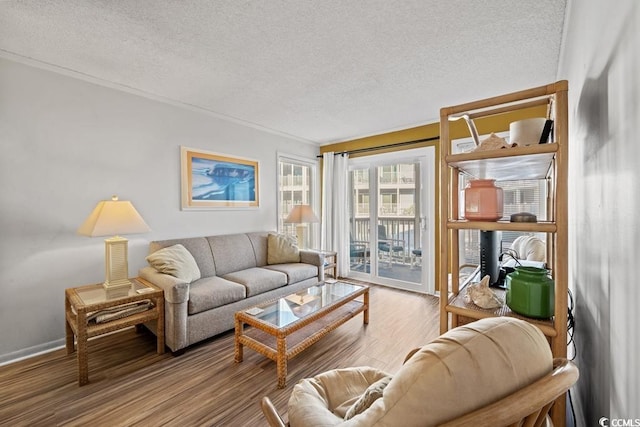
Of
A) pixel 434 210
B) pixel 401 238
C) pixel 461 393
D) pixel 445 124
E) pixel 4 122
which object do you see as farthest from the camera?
pixel 401 238

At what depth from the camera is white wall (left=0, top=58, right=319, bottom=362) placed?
2.14 meters

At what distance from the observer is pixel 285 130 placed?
4180 mm

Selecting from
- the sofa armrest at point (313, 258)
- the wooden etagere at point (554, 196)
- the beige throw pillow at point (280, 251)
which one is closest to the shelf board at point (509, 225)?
the wooden etagere at point (554, 196)

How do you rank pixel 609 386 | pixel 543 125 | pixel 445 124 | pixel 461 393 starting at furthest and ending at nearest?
pixel 445 124 → pixel 543 125 → pixel 609 386 → pixel 461 393

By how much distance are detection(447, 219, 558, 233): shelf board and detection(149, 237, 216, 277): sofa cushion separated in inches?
103

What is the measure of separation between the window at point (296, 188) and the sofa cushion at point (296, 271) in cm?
94

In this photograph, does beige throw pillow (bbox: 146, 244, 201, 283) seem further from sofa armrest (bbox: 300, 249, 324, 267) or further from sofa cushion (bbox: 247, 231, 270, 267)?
sofa armrest (bbox: 300, 249, 324, 267)

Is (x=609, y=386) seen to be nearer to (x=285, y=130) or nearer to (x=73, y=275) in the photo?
(x=73, y=275)

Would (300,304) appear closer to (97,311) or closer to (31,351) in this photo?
(97,311)

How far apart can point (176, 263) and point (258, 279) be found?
82 centimetres

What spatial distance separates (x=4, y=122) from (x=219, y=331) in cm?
242

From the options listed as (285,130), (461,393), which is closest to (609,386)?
(461,393)

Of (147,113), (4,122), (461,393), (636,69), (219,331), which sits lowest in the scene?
(219,331)

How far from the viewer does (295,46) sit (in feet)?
Answer: 6.55
